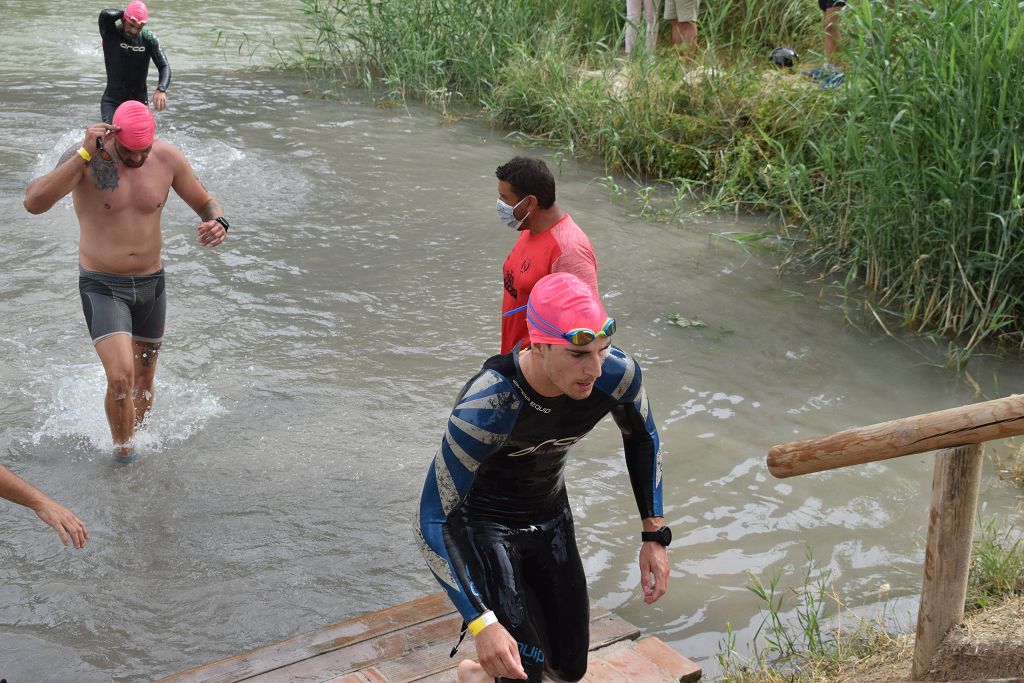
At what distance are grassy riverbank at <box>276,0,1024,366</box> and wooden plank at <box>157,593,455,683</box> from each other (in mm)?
4494

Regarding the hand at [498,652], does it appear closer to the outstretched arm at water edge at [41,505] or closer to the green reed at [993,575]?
the outstretched arm at water edge at [41,505]

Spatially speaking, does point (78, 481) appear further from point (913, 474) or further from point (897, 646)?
point (913, 474)

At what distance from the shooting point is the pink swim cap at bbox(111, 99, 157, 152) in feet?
17.1

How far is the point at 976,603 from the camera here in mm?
4168

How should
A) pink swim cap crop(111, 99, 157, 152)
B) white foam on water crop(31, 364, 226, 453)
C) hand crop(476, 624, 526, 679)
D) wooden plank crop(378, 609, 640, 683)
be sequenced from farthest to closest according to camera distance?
white foam on water crop(31, 364, 226, 453)
pink swim cap crop(111, 99, 157, 152)
wooden plank crop(378, 609, 640, 683)
hand crop(476, 624, 526, 679)

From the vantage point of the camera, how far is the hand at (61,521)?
11.6 ft

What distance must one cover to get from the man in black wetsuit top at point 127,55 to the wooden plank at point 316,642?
654 centimetres

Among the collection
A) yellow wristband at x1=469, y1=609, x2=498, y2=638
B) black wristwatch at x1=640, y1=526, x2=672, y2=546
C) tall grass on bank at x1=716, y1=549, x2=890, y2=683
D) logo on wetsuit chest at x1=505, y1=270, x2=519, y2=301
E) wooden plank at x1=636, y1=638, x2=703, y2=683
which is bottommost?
tall grass on bank at x1=716, y1=549, x2=890, y2=683

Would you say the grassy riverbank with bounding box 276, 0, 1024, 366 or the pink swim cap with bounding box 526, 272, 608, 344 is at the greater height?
the pink swim cap with bounding box 526, 272, 608, 344

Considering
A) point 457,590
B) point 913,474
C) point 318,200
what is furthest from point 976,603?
point 318,200

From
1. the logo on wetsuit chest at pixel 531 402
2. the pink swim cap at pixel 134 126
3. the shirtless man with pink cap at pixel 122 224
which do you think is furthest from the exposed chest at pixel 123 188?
the logo on wetsuit chest at pixel 531 402

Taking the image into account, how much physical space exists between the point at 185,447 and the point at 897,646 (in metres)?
4.01

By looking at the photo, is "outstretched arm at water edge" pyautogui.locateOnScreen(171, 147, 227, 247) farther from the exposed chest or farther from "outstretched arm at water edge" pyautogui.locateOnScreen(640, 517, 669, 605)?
"outstretched arm at water edge" pyautogui.locateOnScreen(640, 517, 669, 605)

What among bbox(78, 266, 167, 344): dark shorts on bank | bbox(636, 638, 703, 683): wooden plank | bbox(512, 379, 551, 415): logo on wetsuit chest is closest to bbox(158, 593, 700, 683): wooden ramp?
bbox(636, 638, 703, 683): wooden plank
